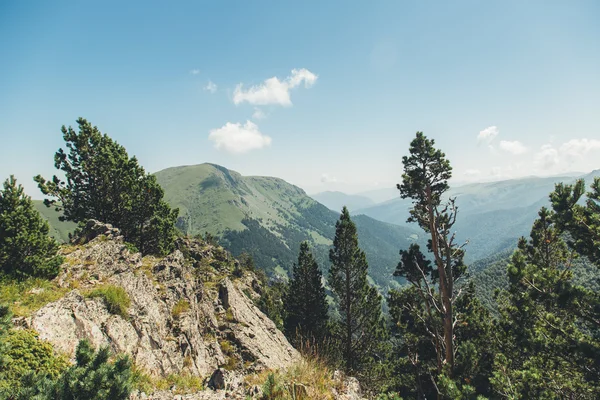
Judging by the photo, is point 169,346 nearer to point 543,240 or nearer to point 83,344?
point 83,344

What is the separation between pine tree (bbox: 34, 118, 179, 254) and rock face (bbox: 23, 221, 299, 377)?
6.29 m

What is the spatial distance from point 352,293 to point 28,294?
89.4 feet

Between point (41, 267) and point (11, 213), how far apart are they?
143 inches

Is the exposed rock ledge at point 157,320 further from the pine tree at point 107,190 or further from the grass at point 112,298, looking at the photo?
the pine tree at point 107,190

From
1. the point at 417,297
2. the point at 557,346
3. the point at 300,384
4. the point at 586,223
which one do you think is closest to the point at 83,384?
the point at 300,384

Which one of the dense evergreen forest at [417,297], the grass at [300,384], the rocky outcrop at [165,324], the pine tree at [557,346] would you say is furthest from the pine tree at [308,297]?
the grass at [300,384]

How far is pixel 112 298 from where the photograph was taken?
43.4 feet

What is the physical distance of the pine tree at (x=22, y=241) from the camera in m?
14.2

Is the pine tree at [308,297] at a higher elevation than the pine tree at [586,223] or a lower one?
lower

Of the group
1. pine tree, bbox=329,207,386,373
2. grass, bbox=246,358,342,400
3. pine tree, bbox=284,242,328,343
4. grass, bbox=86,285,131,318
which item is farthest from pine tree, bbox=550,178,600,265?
pine tree, bbox=284,242,328,343

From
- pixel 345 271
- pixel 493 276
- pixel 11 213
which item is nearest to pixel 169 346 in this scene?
pixel 11 213

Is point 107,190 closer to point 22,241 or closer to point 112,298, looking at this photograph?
point 22,241

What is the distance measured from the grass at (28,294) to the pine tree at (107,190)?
14.7 metres

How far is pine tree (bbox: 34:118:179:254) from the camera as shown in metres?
27.8
